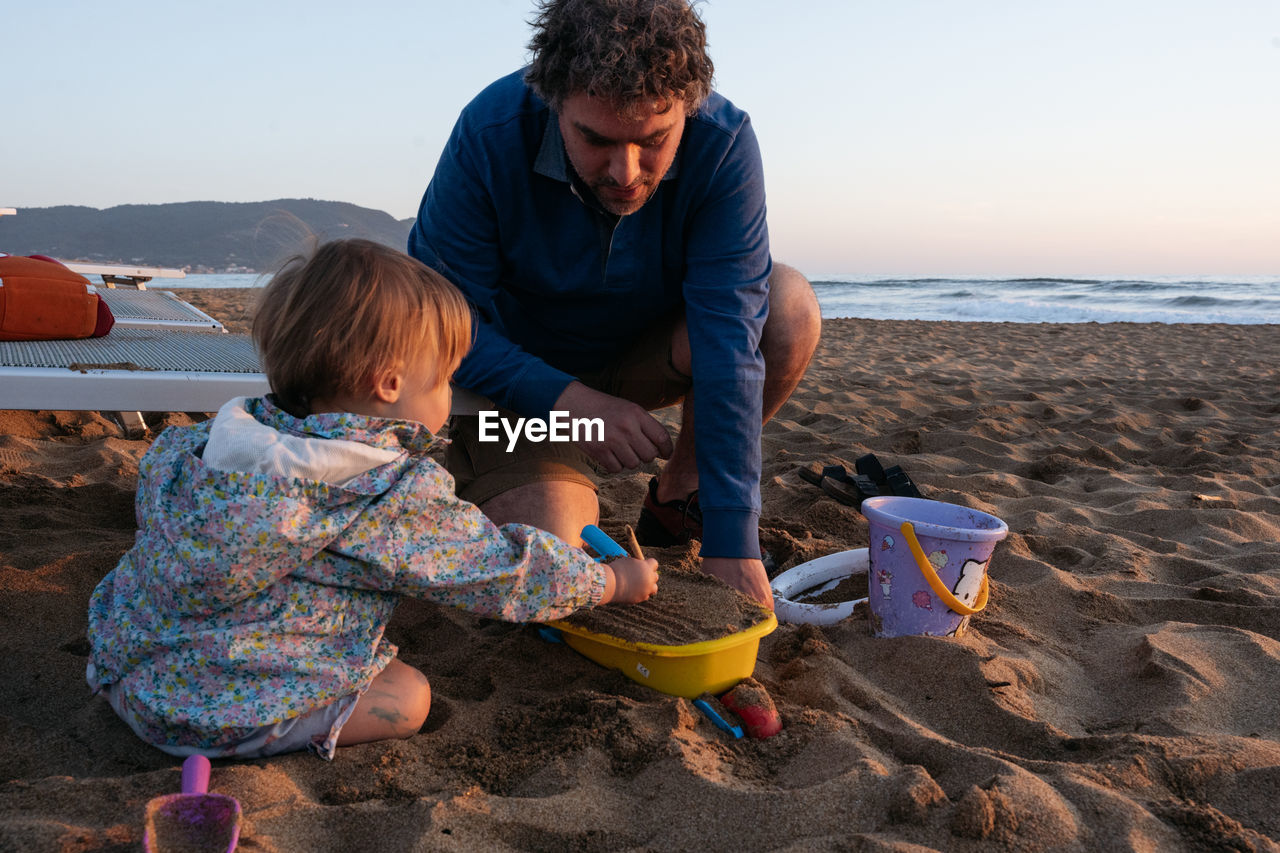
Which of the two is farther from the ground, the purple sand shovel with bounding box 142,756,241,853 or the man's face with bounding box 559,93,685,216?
the man's face with bounding box 559,93,685,216

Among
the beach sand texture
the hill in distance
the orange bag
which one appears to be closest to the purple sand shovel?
the beach sand texture

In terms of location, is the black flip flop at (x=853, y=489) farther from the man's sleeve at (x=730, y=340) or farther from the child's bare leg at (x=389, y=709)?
the child's bare leg at (x=389, y=709)

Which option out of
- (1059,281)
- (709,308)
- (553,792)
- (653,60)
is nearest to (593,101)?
(653,60)

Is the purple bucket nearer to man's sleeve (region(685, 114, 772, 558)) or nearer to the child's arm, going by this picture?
man's sleeve (region(685, 114, 772, 558))

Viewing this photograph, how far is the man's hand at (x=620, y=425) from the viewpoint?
2.12 m

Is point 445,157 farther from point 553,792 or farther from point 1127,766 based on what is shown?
point 1127,766

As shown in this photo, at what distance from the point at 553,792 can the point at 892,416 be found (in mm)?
3649

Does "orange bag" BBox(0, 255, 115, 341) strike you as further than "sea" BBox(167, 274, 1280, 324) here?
No

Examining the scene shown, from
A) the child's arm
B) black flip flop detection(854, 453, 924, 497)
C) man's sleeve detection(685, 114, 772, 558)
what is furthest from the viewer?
black flip flop detection(854, 453, 924, 497)

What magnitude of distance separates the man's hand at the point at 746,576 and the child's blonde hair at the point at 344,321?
829 millimetres

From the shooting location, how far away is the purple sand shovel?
1.14 m

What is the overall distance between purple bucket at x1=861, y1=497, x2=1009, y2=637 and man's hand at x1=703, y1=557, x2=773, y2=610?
260 mm

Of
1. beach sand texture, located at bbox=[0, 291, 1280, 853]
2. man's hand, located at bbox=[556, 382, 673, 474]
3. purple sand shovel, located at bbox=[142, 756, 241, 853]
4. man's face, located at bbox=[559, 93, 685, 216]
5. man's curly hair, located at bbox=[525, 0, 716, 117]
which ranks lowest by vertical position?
beach sand texture, located at bbox=[0, 291, 1280, 853]

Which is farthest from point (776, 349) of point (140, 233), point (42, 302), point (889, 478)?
point (140, 233)
